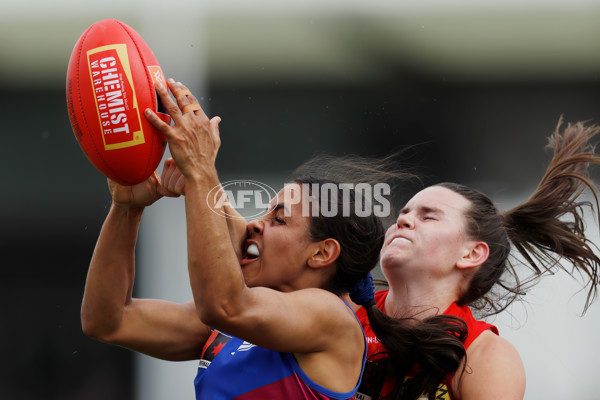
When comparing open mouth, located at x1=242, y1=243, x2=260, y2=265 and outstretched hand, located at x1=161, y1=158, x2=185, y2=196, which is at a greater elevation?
outstretched hand, located at x1=161, y1=158, x2=185, y2=196

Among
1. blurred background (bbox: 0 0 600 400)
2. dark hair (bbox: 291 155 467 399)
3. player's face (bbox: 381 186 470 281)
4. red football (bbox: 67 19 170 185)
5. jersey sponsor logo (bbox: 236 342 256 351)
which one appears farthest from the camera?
blurred background (bbox: 0 0 600 400)

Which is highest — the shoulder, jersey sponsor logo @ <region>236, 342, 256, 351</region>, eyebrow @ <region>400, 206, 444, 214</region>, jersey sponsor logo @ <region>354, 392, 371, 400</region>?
eyebrow @ <region>400, 206, 444, 214</region>

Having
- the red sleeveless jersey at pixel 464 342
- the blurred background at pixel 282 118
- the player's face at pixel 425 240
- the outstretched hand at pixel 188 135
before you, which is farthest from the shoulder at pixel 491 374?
the blurred background at pixel 282 118

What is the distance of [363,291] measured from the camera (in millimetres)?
2367

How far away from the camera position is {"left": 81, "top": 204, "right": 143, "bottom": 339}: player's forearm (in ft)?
7.61

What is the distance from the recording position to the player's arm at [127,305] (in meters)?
2.31

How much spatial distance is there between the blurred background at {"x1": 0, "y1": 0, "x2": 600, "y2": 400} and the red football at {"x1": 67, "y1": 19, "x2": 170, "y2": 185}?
103 inches

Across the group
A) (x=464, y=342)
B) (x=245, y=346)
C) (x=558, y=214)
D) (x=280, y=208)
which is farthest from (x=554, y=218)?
(x=245, y=346)

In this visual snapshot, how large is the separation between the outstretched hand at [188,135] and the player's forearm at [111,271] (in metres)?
0.46

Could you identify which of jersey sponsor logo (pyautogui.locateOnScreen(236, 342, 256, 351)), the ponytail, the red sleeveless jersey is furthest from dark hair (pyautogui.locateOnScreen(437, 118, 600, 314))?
jersey sponsor logo (pyautogui.locateOnScreen(236, 342, 256, 351))

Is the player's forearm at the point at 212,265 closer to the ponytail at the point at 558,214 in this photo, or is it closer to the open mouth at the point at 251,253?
the open mouth at the point at 251,253

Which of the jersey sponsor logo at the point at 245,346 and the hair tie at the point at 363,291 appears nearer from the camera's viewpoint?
the jersey sponsor logo at the point at 245,346

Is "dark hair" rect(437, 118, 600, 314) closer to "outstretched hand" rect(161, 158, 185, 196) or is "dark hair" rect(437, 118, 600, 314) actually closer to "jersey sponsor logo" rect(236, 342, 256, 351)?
"jersey sponsor logo" rect(236, 342, 256, 351)

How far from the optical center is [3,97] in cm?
534
